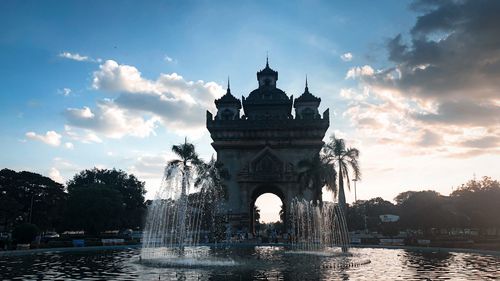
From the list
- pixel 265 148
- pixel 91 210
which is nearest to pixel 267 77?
pixel 265 148

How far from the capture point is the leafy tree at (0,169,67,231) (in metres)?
59.0

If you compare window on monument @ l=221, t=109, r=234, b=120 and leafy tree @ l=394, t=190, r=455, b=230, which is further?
window on monument @ l=221, t=109, r=234, b=120

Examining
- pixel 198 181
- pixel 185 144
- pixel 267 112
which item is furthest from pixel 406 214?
pixel 185 144

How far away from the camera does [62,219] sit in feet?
202

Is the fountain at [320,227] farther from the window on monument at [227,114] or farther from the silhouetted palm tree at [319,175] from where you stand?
the window on monument at [227,114]

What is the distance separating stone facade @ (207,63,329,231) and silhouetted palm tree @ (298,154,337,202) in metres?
8.34

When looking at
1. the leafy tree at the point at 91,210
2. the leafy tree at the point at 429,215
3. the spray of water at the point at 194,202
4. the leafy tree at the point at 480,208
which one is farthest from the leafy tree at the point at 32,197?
the leafy tree at the point at 480,208

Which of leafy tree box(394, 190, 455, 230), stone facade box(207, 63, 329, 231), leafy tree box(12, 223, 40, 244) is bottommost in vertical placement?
leafy tree box(12, 223, 40, 244)

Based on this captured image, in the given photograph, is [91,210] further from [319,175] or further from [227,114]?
[319,175]

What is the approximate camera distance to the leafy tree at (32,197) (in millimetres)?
58959

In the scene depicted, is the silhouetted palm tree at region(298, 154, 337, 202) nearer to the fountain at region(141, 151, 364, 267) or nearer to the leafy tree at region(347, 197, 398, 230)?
the fountain at region(141, 151, 364, 267)

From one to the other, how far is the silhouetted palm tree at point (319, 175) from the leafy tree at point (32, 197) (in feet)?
117

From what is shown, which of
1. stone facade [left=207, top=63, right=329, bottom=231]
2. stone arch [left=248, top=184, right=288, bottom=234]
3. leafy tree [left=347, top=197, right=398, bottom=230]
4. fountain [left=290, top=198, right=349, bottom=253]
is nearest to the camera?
fountain [left=290, top=198, right=349, bottom=253]

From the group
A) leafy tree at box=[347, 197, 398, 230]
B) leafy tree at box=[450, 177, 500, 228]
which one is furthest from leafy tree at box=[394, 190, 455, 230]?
leafy tree at box=[347, 197, 398, 230]
